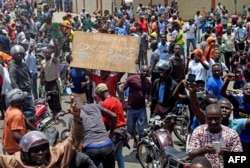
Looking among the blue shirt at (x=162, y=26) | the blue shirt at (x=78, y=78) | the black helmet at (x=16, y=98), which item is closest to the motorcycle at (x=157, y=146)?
the black helmet at (x=16, y=98)

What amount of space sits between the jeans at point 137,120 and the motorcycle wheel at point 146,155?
58 centimetres

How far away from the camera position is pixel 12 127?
610 cm

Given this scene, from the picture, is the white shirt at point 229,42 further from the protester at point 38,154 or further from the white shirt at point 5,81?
the protester at point 38,154

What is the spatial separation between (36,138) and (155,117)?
3.59m

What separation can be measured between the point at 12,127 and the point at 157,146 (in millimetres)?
2161

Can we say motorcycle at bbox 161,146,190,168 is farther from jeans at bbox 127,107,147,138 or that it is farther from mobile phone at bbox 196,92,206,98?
jeans at bbox 127,107,147,138

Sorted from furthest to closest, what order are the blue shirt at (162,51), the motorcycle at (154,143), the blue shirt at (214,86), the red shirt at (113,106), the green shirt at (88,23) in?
1. the green shirt at (88,23)
2. the blue shirt at (162,51)
3. the blue shirt at (214,86)
4. the motorcycle at (154,143)
5. the red shirt at (113,106)

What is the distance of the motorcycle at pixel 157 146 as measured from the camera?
22.1 feet

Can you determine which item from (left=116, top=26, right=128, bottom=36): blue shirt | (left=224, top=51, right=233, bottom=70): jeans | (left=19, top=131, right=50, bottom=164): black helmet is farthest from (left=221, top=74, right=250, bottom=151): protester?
(left=116, top=26, right=128, bottom=36): blue shirt

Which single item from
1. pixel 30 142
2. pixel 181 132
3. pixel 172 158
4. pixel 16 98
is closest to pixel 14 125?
pixel 16 98

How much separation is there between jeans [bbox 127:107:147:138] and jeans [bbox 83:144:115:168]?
218 centimetres

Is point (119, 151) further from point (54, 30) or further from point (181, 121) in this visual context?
point (54, 30)

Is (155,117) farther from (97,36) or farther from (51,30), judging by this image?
(51,30)

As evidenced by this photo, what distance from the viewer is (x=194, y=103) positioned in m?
5.88
